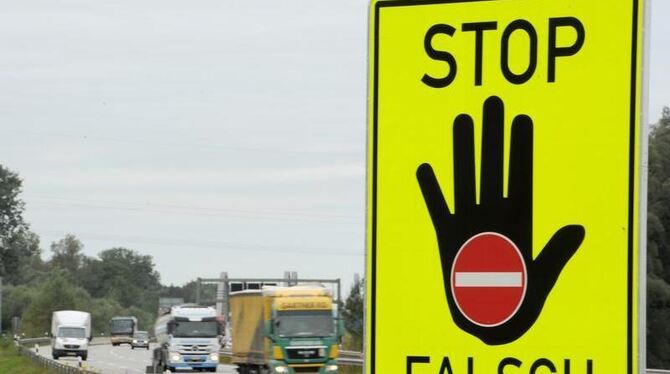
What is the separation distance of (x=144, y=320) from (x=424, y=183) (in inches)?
6277

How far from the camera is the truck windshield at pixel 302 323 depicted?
4300 cm

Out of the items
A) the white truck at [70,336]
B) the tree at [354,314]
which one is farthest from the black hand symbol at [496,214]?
the white truck at [70,336]

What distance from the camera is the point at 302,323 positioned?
4303cm

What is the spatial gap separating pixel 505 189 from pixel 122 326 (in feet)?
368

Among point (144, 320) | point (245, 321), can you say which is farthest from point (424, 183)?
point (144, 320)

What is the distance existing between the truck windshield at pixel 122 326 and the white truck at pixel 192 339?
196 ft

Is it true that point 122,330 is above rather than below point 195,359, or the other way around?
below

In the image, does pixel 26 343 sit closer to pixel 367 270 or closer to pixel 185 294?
pixel 185 294

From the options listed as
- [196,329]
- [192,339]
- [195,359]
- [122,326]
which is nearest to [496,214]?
[195,359]

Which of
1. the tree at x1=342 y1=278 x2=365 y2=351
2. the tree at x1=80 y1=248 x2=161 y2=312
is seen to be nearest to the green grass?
the tree at x1=342 y1=278 x2=365 y2=351

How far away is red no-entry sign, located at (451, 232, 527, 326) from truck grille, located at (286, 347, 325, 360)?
130 ft

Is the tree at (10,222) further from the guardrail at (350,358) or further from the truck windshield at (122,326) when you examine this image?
the guardrail at (350,358)

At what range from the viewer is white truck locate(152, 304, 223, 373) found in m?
52.9

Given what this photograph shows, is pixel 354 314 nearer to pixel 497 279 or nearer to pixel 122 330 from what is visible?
pixel 122 330
